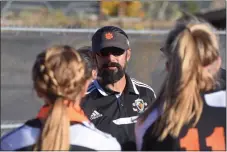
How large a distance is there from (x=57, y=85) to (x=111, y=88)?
1.72 meters

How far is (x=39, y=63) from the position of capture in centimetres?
225

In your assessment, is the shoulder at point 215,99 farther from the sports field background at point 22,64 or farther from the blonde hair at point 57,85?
the sports field background at point 22,64

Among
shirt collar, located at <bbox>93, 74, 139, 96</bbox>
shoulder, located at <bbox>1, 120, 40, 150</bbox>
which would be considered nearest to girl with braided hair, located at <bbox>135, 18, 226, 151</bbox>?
shoulder, located at <bbox>1, 120, 40, 150</bbox>

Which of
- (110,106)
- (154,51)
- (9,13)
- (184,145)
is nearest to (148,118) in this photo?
(184,145)

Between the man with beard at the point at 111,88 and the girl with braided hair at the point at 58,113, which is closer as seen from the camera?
the girl with braided hair at the point at 58,113

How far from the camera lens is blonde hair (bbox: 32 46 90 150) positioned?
2.16 meters

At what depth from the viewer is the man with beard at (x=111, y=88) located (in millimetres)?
3734

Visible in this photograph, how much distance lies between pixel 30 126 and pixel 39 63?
27cm

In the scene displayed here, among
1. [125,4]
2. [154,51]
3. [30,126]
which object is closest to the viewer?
[30,126]

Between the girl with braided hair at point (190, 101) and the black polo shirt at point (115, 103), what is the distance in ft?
3.71

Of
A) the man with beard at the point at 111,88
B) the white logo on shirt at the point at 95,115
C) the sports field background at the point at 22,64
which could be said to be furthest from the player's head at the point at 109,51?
the sports field background at the point at 22,64

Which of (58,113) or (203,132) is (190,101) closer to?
(203,132)

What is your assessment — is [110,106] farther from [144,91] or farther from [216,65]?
[216,65]

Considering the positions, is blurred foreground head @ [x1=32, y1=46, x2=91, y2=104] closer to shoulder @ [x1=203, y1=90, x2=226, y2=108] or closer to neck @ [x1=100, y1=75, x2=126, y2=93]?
shoulder @ [x1=203, y1=90, x2=226, y2=108]
